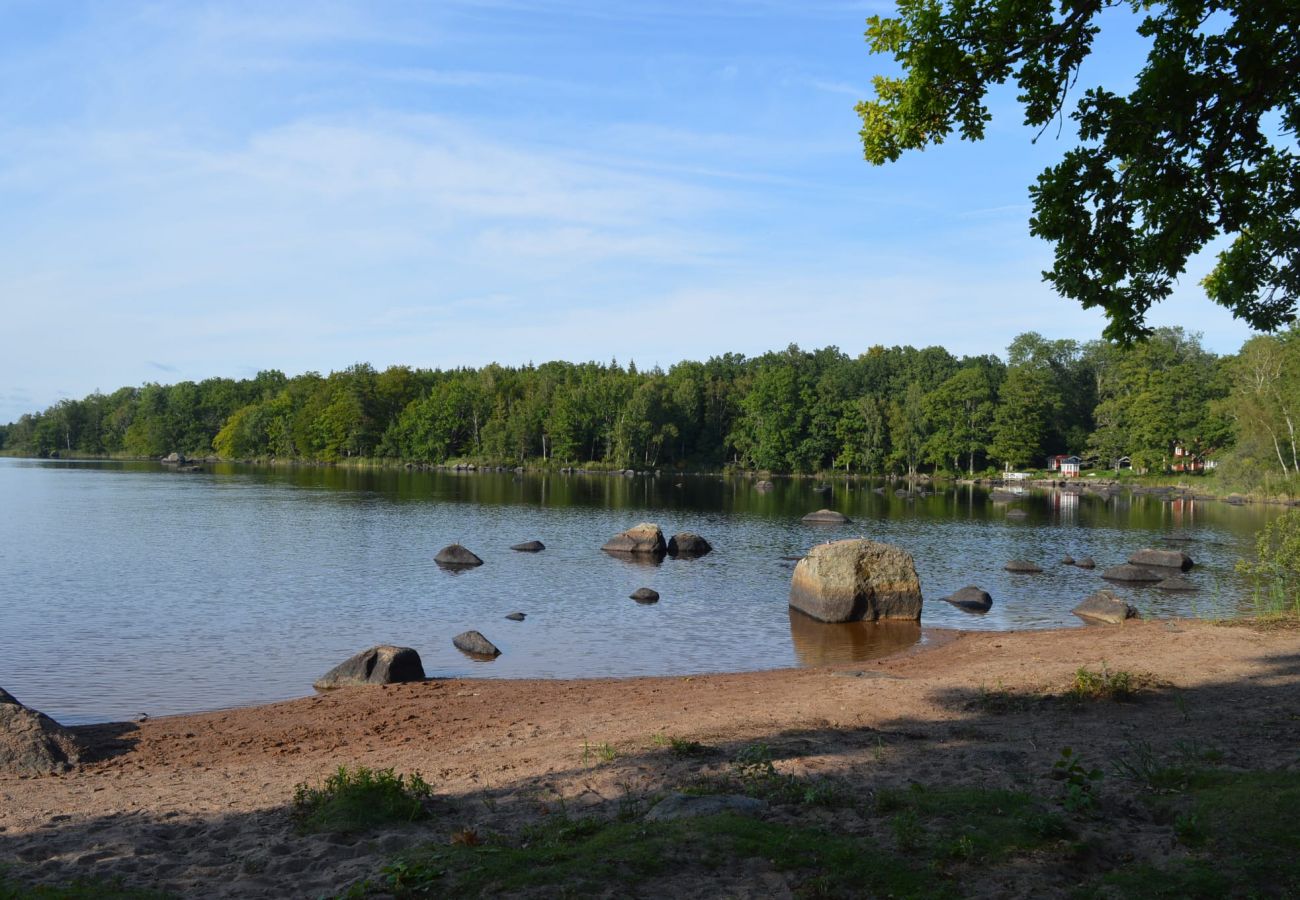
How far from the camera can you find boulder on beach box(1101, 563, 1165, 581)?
3519 cm

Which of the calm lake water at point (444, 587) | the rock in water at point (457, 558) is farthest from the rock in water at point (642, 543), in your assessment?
the rock in water at point (457, 558)

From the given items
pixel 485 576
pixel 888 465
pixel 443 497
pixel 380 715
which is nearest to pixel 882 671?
pixel 380 715

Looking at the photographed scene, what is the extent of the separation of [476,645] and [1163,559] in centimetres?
2894

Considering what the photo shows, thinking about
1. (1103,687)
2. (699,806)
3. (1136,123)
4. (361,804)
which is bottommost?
(361,804)

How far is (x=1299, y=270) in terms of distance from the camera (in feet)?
35.7

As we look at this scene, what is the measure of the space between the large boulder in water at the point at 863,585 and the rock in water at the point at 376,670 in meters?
12.4

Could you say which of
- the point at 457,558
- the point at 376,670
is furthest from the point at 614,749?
the point at 457,558

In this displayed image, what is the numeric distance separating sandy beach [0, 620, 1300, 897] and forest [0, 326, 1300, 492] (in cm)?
8879

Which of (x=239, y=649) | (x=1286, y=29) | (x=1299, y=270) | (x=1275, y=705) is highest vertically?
(x=1286, y=29)

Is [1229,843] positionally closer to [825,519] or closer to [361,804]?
[361,804]

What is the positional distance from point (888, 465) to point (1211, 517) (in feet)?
224

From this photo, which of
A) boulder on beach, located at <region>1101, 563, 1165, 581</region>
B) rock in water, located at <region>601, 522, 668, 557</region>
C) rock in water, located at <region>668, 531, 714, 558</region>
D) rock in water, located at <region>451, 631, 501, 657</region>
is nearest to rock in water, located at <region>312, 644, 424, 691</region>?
rock in water, located at <region>451, 631, 501, 657</region>

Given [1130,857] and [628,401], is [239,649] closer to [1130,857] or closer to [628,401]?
[1130,857]

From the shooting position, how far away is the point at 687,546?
43.0 meters
